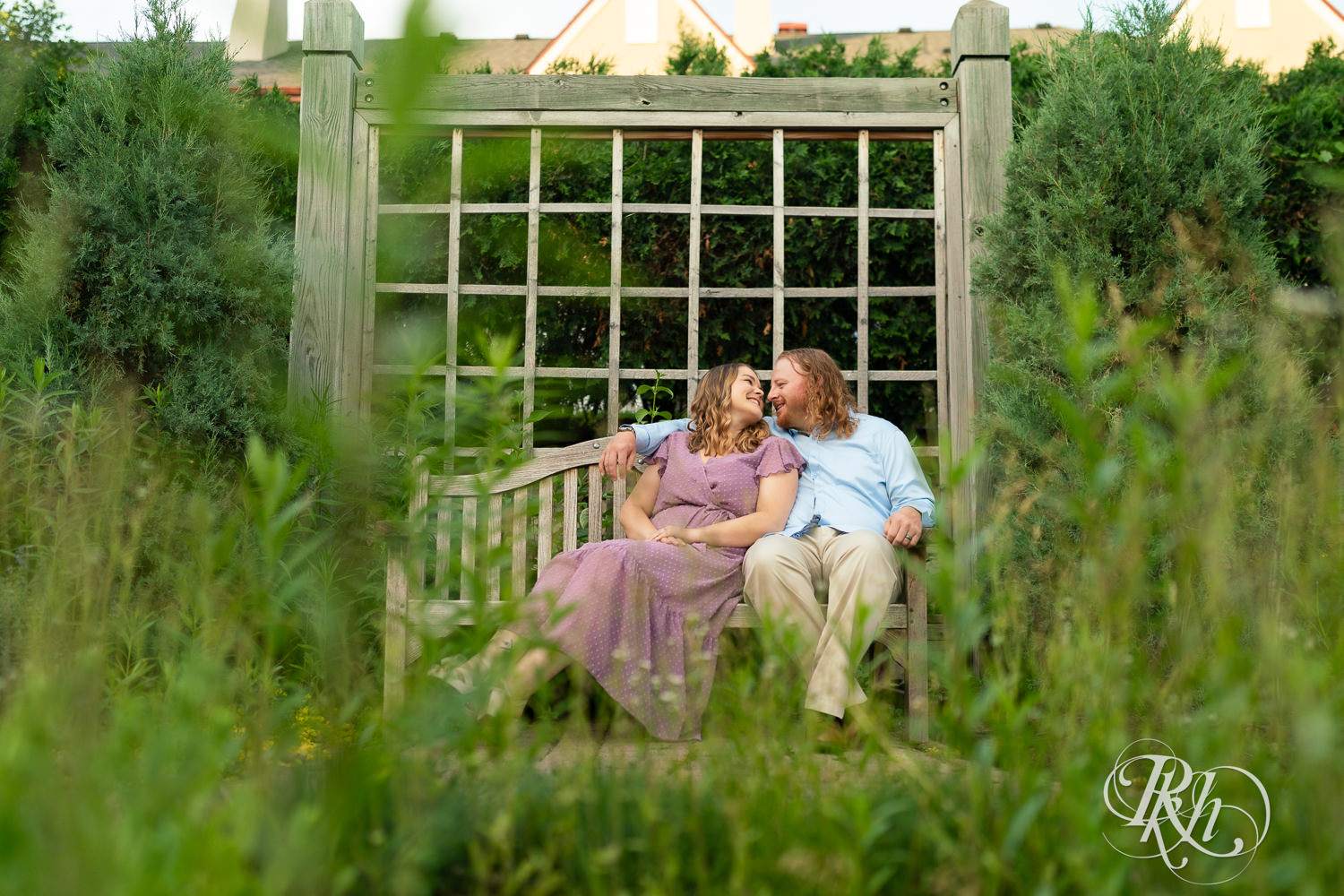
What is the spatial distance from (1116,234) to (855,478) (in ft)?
4.18

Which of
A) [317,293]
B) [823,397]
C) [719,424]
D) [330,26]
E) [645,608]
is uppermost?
[330,26]

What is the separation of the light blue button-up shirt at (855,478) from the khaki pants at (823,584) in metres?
0.26

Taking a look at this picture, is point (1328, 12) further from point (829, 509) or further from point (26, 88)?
point (26, 88)

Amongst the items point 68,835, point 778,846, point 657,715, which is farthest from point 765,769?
point 657,715

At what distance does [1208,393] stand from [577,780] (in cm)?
85

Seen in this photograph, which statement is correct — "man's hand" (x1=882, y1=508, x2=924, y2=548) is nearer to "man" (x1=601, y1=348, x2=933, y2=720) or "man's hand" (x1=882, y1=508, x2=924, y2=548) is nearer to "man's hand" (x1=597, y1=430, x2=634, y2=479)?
"man" (x1=601, y1=348, x2=933, y2=720)

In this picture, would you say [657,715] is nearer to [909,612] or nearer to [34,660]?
[909,612]

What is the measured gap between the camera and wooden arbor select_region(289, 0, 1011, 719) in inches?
151

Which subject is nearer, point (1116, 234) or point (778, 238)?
point (1116, 234)

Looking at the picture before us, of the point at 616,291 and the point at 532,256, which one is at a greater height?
the point at 532,256

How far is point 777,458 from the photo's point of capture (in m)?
3.26

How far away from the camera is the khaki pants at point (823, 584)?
2643 millimetres

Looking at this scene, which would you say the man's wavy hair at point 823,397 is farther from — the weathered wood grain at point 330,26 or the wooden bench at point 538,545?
the weathered wood grain at point 330,26

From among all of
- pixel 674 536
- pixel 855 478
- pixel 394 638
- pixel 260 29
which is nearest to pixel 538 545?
pixel 674 536
